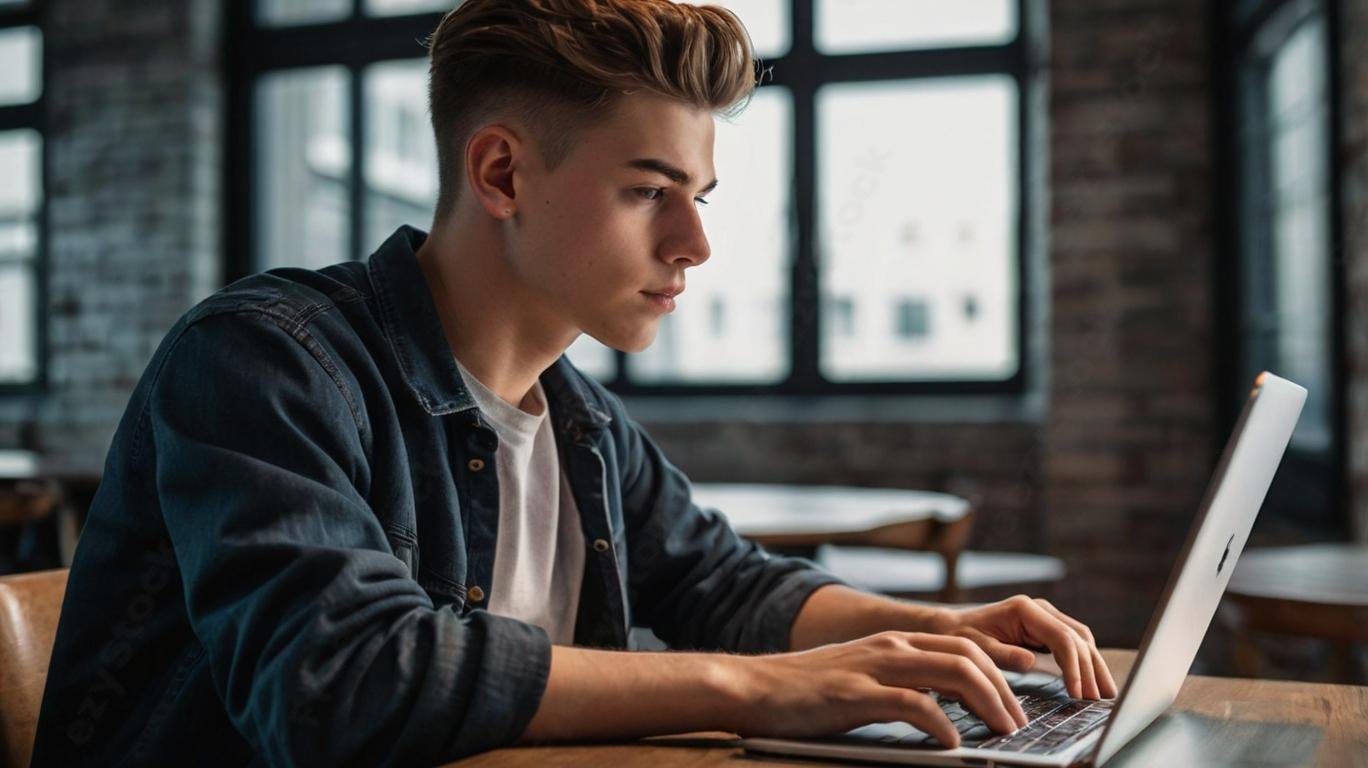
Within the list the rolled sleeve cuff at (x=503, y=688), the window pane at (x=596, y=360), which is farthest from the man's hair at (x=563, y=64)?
the window pane at (x=596, y=360)

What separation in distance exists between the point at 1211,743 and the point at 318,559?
23.5 inches

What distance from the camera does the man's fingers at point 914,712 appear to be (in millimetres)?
799

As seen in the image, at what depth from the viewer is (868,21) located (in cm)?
454

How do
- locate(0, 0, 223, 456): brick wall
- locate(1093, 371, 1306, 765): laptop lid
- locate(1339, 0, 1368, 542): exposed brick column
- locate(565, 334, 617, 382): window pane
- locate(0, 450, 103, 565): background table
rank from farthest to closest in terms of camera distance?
locate(0, 0, 223, 456): brick wall, locate(565, 334, 617, 382): window pane, locate(0, 450, 103, 565): background table, locate(1339, 0, 1368, 542): exposed brick column, locate(1093, 371, 1306, 765): laptop lid

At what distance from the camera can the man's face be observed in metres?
1.09

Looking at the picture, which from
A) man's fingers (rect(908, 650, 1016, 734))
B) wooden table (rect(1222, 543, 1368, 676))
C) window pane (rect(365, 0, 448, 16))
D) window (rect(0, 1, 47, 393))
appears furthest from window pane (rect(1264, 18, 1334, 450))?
window (rect(0, 1, 47, 393))

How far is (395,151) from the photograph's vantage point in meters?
5.12

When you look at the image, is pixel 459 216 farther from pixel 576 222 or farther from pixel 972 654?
pixel 972 654

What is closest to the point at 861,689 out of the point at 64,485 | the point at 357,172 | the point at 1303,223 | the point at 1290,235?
the point at 1303,223

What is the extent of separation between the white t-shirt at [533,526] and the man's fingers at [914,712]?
0.43 meters

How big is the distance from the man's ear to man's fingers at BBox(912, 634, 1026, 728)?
0.53 meters

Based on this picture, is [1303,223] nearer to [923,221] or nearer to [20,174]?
[923,221]

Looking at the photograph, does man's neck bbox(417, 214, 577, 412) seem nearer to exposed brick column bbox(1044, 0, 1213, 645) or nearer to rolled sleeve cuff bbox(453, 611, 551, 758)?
rolled sleeve cuff bbox(453, 611, 551, 758)

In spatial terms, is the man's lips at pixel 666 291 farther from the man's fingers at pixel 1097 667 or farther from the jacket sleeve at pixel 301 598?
the man's fingers at pixel 1097 667
